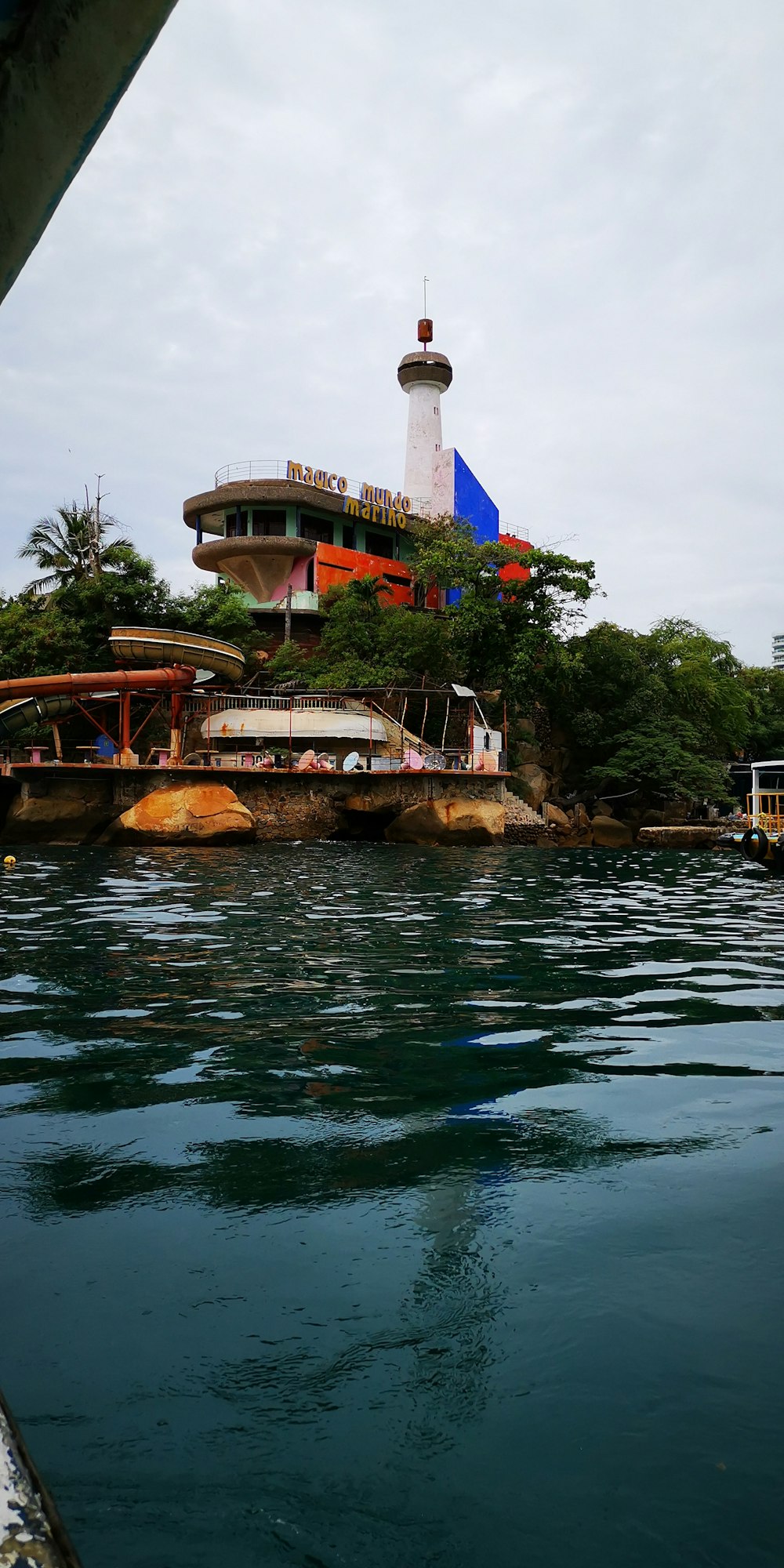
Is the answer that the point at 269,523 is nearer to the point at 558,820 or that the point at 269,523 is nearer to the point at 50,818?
the point at 558,820

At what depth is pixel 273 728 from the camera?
28094 mm

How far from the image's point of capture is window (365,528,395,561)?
1598 inches

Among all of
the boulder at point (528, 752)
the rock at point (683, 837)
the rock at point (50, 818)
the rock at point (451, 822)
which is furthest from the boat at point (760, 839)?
the rock at point (50, 818)

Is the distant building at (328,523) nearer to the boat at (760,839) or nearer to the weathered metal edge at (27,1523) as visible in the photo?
the boat at (760,839)

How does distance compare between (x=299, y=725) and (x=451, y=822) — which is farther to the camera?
(x=299, y=725)

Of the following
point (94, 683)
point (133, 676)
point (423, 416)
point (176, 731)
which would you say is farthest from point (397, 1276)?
point (423, 416)

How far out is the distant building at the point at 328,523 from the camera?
3641 centimetres

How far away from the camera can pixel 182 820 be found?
69.7 feet

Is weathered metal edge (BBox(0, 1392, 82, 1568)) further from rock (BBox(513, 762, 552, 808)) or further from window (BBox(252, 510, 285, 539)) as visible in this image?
window (BBox(252, 510, 285, 539))

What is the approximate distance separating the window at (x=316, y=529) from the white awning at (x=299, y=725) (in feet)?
40.7

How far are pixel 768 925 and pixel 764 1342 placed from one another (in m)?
8.41

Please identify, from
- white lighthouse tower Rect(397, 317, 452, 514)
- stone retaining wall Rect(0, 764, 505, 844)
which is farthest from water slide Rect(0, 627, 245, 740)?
white lighthouse tower Rect(397, 317, 452, 514)

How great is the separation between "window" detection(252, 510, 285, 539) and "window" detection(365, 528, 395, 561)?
4161mm

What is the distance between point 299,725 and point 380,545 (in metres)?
15.9
